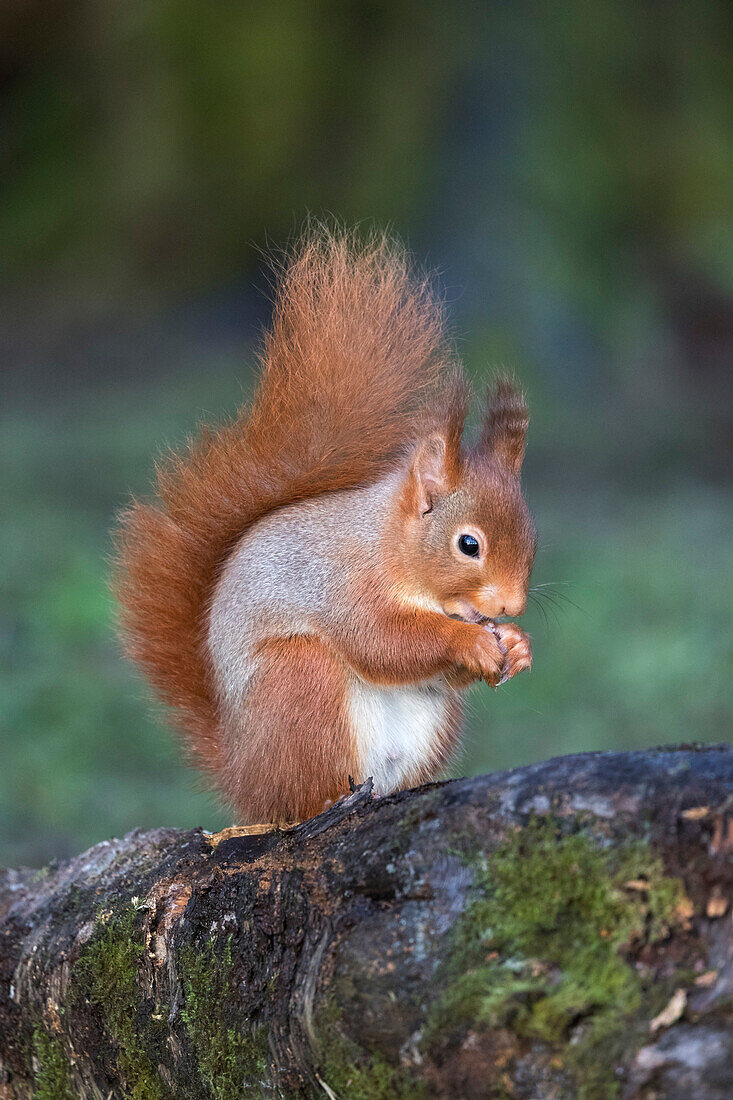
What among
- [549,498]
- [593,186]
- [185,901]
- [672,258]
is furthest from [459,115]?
[185,901]

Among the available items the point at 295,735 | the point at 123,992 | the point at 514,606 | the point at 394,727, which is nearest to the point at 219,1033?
the point at 123,992

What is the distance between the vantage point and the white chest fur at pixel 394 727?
4.59 ft

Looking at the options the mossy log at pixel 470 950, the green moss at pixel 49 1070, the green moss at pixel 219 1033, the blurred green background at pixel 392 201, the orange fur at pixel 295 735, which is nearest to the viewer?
the mossy log at pixel 470 950

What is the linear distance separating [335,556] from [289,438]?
7.2 inches

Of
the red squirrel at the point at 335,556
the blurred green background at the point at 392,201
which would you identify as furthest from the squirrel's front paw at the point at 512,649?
the blurred green background at the point at 392,201

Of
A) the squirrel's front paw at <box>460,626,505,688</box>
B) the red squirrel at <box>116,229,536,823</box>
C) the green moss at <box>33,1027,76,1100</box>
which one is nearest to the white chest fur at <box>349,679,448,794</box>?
the red squirrel at <box>116,229,536,823</box>

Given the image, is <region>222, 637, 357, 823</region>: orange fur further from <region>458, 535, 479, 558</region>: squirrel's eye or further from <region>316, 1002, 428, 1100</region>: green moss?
<region>316, 1002, 428, 1100</region>: green moss

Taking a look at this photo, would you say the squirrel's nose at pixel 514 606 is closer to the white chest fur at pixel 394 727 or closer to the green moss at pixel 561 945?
the white chest fur at pixel 394 727

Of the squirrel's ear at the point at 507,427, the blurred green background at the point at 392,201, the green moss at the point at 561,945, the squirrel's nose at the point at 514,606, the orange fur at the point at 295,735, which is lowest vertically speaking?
the green moss at the point at 561,945

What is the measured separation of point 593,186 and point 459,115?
0.72 metres

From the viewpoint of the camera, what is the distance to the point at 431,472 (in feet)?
4.83

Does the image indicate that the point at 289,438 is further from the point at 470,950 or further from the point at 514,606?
the point at 470,950

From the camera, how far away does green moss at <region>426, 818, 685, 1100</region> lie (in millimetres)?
682

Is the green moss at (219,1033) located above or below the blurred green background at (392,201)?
below
